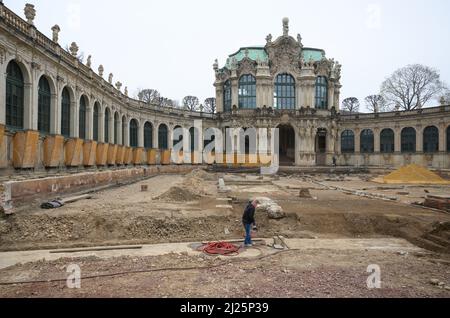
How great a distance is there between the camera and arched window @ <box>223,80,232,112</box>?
173 ft

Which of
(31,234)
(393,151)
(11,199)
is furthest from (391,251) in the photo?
(393,151)

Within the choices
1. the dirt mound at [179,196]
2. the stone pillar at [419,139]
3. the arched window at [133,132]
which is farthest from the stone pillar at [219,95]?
the dirt mound at [179,196]

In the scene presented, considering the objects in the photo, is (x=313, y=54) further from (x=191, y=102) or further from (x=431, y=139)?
(x=191, y=102)

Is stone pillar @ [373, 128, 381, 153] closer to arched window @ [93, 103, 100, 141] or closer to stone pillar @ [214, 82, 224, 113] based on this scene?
stone pillar @ [214, 82, 224, 113]

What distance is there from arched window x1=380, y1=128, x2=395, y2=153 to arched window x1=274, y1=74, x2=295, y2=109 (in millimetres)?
15321

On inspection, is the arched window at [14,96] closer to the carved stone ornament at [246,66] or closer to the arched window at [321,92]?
the carved stone ornament at [246,66]

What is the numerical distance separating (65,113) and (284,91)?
34640 millimetres

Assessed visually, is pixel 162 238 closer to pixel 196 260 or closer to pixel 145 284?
pixel 196 260

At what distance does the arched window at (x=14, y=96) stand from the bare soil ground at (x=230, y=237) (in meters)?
8.48

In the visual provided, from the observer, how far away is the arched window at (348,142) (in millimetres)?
53500

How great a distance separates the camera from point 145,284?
6.99 m

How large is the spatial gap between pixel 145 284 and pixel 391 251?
304 inches
